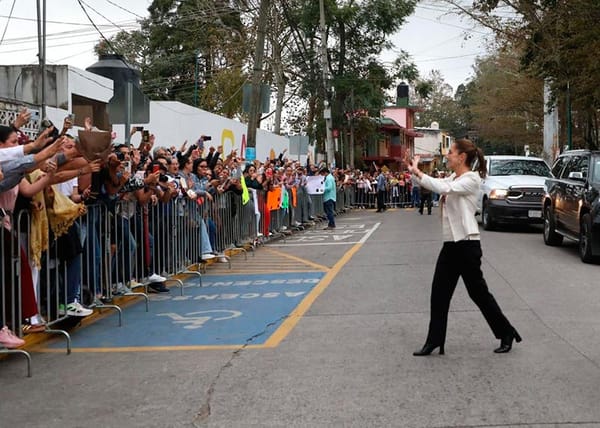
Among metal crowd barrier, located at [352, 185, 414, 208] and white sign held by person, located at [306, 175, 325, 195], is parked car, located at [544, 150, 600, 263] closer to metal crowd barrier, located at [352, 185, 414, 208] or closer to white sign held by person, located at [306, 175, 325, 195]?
white sign held by person, located at [306, 175, 325, 195]

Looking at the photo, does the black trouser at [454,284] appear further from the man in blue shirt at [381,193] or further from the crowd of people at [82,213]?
the man in blue shirt at [381,193]

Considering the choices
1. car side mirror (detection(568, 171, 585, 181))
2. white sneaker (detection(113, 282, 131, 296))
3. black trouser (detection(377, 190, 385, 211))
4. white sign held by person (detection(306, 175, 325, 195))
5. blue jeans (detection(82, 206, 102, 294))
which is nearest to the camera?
blue jeans (detection(82, 206, 102, 294))

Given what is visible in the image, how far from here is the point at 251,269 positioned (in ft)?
46.5

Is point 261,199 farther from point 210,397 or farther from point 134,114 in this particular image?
point 210,397

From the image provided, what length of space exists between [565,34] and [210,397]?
1941 cm

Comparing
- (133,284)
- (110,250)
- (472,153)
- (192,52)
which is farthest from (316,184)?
(192,52)

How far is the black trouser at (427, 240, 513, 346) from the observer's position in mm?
7062

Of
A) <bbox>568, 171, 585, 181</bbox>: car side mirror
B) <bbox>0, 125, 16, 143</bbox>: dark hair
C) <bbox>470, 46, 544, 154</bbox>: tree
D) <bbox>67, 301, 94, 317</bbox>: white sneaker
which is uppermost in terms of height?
<bbox>470, 46, 544, 154</bbox>: tree

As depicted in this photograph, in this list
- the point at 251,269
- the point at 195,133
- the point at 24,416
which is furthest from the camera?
the point at 195,133

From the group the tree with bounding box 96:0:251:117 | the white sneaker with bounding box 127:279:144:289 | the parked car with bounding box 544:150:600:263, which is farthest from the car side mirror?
the tree with bounding box 96:0:251:117

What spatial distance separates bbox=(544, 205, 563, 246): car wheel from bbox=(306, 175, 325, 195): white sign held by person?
1044 centimetres

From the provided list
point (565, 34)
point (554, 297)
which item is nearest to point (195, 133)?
point (565, 34)

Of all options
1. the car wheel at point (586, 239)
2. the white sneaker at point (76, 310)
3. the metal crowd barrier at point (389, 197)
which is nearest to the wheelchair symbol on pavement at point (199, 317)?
the white sneaker at point (76, 310)

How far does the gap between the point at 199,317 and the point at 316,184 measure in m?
17.6
